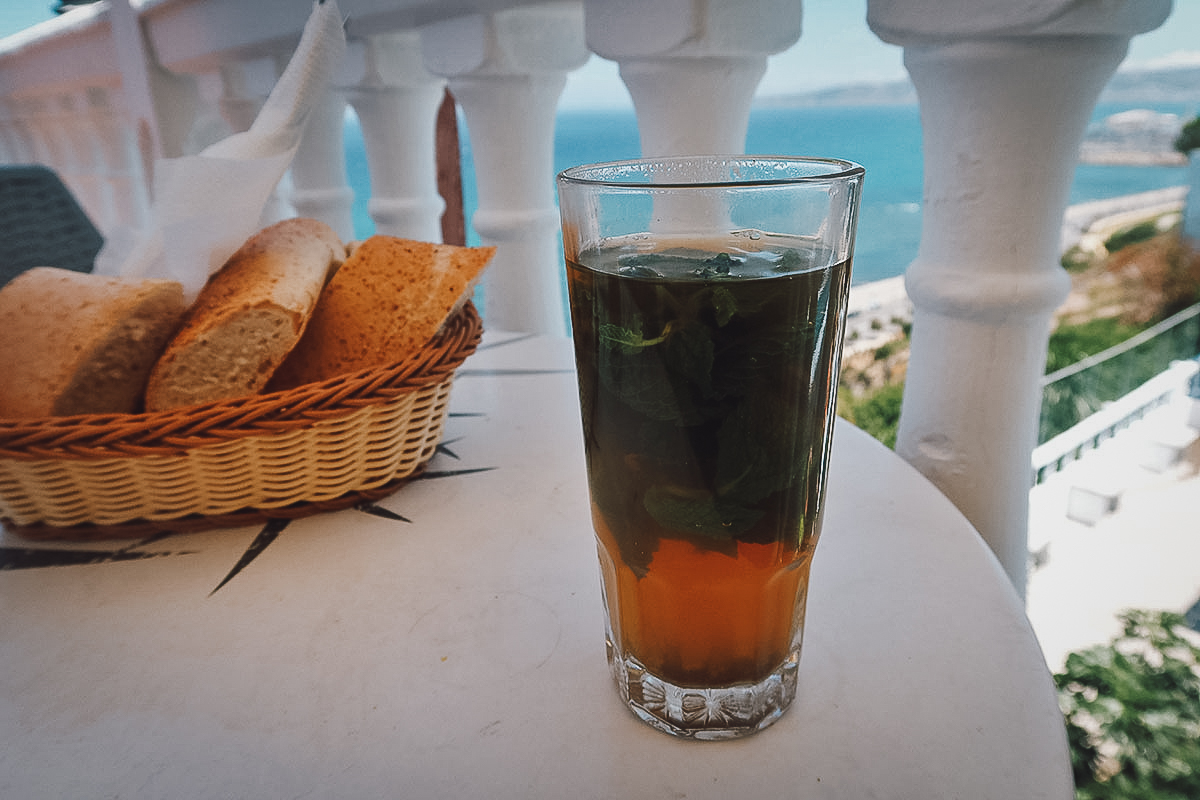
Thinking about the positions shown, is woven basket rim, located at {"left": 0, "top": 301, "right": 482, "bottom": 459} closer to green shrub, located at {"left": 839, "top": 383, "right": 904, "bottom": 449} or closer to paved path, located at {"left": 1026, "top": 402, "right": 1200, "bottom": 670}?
paved path, located at {"left": 1026, "top": 402, "right": 1200, "bottom": 670}

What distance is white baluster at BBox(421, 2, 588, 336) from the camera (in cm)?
116

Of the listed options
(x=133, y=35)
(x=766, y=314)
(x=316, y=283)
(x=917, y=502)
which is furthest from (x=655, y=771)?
(x=133, y=35)

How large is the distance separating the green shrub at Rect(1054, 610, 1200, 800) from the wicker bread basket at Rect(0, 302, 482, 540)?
4.04ft

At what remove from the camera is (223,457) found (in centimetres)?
65

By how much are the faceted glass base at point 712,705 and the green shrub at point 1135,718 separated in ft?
3.67

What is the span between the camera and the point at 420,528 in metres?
0.68

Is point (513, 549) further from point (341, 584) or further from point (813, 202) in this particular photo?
point (813, 202)

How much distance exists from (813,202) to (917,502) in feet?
1.29

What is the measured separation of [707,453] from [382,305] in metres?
0.46

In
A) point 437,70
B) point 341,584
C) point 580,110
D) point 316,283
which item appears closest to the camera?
point 341,584

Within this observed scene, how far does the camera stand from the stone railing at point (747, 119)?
0.67m

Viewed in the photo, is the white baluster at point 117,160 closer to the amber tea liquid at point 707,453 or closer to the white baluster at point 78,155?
the white baluster at point 78,155

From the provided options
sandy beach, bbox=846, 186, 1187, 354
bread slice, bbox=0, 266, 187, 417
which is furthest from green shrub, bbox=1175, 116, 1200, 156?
bread slice, bbox=0, 266, 187, 417

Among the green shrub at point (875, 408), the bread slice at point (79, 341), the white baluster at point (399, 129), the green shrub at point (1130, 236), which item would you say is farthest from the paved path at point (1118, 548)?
the green shrub at point (1130, 236)
